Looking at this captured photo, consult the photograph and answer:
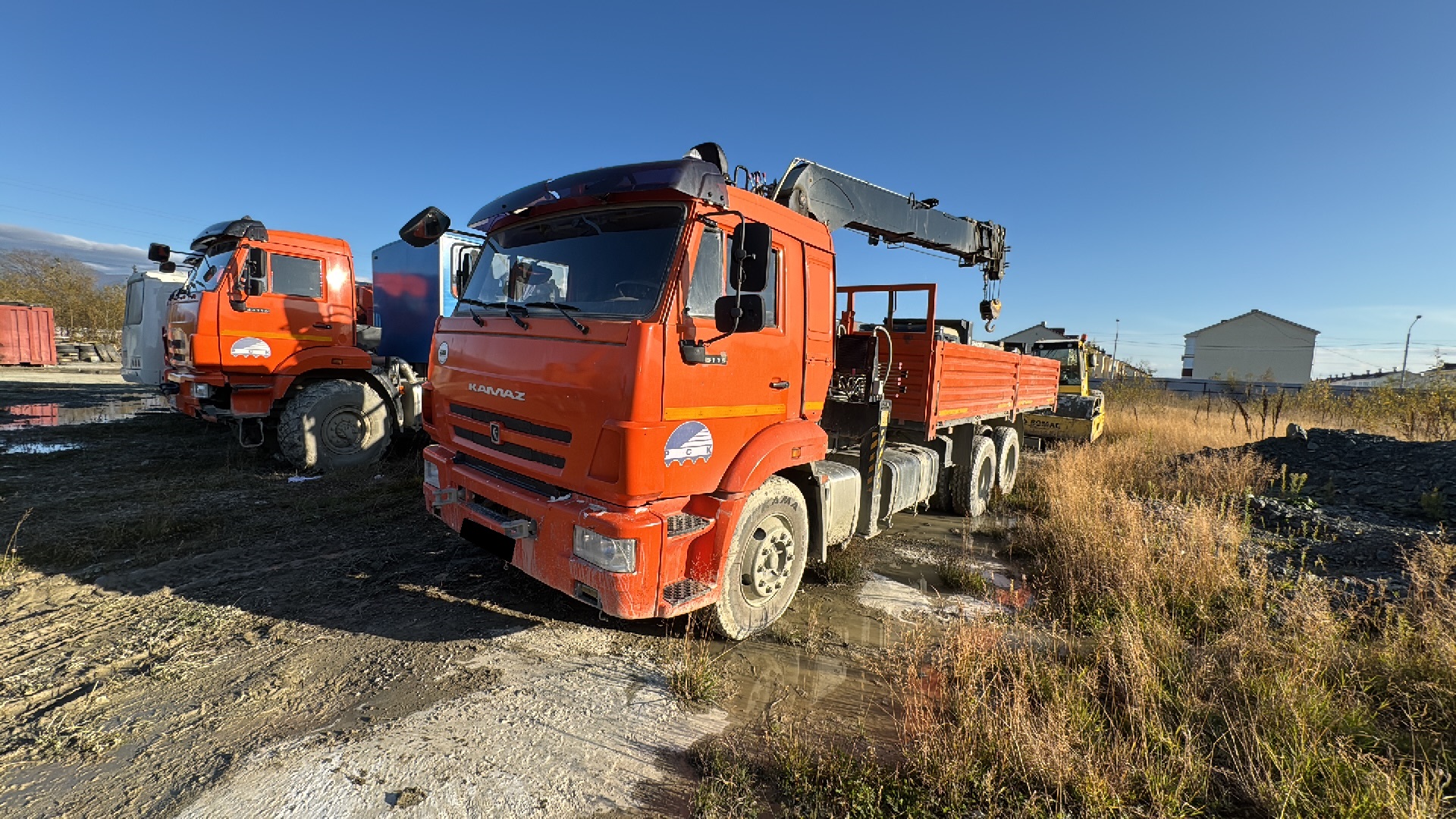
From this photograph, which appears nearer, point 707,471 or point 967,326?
point 707,471

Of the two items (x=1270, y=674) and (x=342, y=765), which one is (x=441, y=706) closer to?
(x=342, y=765)

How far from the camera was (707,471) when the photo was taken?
3393 mm

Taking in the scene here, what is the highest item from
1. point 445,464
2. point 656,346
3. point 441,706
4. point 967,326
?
point 967,326

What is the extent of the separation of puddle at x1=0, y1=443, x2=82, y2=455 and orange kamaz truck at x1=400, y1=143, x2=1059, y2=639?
7.98m

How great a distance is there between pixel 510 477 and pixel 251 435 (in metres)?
6.25

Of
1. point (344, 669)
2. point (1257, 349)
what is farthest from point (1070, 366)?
point (1257, 349)

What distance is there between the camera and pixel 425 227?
4.52 meters

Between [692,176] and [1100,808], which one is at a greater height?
[692,176]

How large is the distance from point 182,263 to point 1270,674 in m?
12.1

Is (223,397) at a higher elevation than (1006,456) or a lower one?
higher

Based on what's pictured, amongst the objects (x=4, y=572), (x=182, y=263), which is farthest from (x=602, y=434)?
(x=182, y=263)

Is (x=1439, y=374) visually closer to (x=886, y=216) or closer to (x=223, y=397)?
(x=886, y=216)

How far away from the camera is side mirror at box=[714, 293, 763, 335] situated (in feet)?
10.1

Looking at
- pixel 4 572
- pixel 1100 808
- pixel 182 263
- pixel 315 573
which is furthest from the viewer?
pixel 182 263
